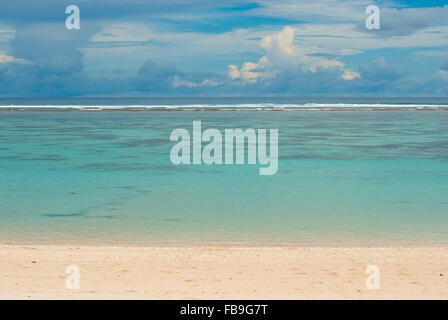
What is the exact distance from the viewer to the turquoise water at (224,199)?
918cm

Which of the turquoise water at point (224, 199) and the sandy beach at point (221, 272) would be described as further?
the turquoise water at point (224, 199)

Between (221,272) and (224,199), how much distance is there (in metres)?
5.29

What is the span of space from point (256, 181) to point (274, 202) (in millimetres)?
2696

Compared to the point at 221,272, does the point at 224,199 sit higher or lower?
higher

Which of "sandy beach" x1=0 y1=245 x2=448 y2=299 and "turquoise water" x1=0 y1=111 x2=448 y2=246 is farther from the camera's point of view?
"turquoise water" x1=0 y1=111 x2=448 y2=246

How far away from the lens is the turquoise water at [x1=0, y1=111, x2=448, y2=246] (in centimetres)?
918

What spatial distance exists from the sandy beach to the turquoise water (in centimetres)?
91

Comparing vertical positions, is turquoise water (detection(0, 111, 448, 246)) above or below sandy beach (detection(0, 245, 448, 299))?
above

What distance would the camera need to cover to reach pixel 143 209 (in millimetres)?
11039

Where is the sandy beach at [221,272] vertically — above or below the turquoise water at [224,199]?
below

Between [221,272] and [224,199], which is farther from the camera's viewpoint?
[224,199]

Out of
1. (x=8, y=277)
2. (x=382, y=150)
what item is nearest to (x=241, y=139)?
(x=382, y=150)

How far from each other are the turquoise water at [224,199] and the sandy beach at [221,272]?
907 mm

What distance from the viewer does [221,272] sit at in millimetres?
6820
